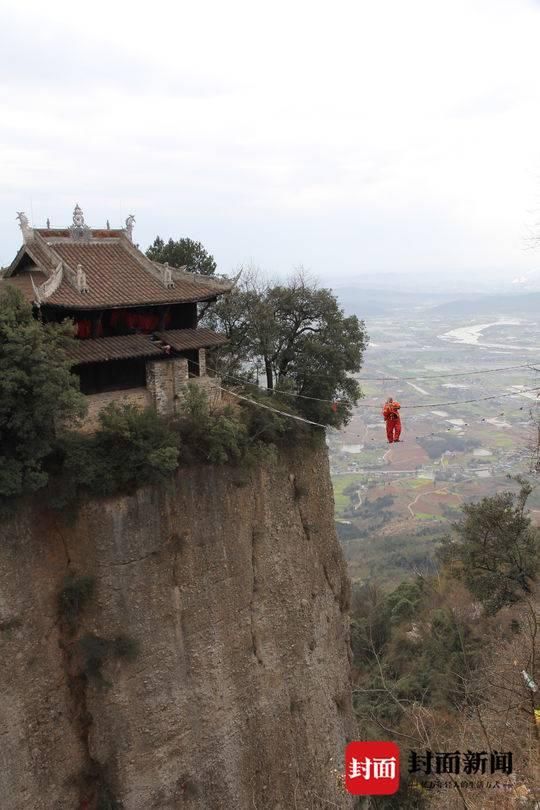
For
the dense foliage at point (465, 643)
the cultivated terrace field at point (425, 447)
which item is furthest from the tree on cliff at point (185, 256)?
the cultivated terrace field at point (425, 447)

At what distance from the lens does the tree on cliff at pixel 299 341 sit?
2098cm

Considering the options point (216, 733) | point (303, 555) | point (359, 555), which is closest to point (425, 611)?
point (303, 555)

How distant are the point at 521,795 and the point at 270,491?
34.0 ft

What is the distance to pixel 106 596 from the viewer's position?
15172 mm

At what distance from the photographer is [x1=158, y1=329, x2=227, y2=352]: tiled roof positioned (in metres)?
18.0

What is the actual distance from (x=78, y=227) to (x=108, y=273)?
6.03 feet

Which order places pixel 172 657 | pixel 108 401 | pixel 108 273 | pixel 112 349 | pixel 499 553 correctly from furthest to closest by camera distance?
pixel 499 553
pixel 108 273
pixel 108 401
pixel 112 349
pixel 172 657

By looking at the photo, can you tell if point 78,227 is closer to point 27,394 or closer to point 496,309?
point 27,394

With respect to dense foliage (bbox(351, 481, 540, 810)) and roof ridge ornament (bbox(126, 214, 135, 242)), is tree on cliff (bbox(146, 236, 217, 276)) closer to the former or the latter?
roof ridge ornament (bbox(126, 214, 135, 242))

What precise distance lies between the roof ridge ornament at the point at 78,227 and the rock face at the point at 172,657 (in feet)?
25.1

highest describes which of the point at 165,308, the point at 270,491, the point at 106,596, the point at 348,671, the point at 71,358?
A: the point at 165,308

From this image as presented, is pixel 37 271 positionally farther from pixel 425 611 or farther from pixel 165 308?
pixel 425 611

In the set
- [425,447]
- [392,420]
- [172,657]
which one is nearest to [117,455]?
[172,657]

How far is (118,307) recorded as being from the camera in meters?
16.6
